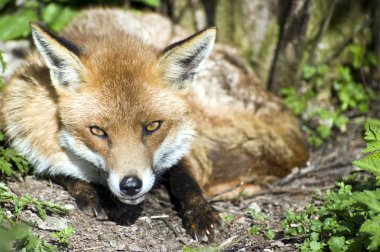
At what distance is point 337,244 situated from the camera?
285cm

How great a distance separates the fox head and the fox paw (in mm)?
442

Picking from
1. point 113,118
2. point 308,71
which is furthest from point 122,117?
point 308,71

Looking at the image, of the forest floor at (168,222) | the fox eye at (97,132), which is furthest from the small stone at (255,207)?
the fox eye at (97,132)

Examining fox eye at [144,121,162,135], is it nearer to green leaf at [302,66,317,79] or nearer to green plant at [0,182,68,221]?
green plant at [0,182,68,221]

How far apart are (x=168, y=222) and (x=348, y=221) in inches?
49.3

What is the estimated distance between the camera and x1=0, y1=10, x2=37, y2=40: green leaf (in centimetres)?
560

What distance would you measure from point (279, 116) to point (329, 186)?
36.3 inches

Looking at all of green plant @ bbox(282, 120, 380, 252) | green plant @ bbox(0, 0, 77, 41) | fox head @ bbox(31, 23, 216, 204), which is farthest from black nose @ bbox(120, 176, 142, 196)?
green plant @ bbox(0, 0, 77, 41)

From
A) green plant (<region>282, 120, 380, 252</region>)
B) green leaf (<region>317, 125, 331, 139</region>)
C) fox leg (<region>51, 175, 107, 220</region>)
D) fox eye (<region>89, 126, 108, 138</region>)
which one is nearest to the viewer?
green plant (<region>282, 120, 380, 252</region>)

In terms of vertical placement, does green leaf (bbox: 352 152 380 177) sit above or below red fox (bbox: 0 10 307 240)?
above

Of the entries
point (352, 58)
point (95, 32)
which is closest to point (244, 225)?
point (95, 32)

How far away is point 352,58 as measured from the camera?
5840 millimetres

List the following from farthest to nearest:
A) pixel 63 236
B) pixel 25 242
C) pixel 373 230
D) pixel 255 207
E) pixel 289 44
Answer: pixel 289 44 → pixel 255 207 → pixel 63 236 → pixel 25 242 → pixel 373 230

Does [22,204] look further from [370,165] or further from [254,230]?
[370,165]
